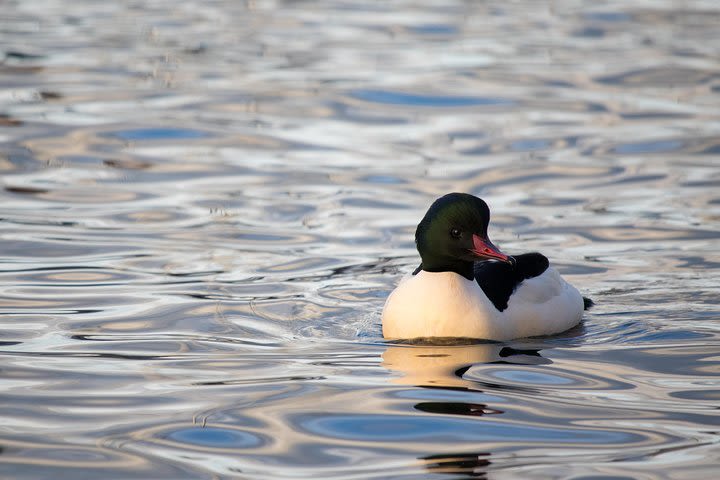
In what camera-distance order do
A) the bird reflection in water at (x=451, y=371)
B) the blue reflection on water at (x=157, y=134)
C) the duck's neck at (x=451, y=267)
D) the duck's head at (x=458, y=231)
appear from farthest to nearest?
the blue reflection on water at (x=157, y=134), the duck's neck at (x=451, y=267), the duck's head at (x=458, y=231), the bird reflection in water at (x=451, y=371)

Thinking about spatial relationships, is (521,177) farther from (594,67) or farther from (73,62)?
(73,62)

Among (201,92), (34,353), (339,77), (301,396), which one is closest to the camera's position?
(301,396)

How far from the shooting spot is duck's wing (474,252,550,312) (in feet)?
28.6

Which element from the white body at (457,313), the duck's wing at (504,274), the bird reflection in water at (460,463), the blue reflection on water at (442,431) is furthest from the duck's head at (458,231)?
the bird reflection in water at (460,463)

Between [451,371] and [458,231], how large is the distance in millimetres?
1079

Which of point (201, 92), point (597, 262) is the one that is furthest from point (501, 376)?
point (201, 92)

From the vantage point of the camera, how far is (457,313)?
8352mm

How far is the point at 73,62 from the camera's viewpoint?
772 inches

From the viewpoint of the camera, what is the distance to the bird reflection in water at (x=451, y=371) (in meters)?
6.04

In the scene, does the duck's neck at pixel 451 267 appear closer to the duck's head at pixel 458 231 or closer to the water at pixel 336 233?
the duck's head at pixel 458 231

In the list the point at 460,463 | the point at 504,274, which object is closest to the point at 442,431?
the point at 460,463

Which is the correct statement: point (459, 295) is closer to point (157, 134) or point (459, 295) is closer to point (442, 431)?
point (442, 431)

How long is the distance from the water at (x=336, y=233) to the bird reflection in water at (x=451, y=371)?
3cm

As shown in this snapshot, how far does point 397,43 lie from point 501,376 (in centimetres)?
1508
